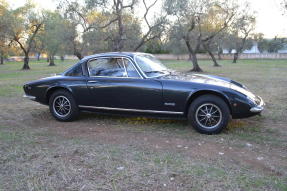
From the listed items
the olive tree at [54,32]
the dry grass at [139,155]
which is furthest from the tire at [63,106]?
the olive tree at [54,32]

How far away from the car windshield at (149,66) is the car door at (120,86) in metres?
0.19

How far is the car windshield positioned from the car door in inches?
7.5

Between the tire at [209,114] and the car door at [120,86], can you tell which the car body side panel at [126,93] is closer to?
the car door at [120,86]

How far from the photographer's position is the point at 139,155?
12.8ft

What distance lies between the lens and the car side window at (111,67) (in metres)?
5.32

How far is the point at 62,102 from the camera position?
5828 mm

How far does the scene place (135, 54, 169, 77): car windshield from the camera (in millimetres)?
5320

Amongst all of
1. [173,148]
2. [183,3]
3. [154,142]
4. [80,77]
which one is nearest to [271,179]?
[173,148]

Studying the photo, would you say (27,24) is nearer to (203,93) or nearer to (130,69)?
(130,69)

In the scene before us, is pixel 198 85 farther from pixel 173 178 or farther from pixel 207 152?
pixel 173 178

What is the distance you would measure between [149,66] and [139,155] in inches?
86.6

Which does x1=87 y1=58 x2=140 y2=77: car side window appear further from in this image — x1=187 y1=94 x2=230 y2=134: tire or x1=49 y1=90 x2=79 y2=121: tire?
x1=187 y1=94 x2=230 y2=134: tire

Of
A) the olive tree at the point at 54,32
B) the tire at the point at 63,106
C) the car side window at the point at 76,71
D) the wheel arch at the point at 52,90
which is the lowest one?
the tire at the point at 63,106

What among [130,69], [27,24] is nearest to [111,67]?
[130,69]
